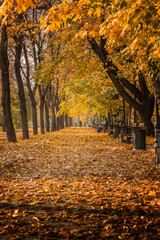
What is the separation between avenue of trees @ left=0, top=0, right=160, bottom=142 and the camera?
5225 mm

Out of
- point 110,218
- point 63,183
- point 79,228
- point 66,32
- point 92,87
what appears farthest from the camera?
point 92,87

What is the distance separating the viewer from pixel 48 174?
24.0ft

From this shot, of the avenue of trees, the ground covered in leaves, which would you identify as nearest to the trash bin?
the avenue of trees

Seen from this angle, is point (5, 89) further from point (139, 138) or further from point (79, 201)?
point (79, 201)

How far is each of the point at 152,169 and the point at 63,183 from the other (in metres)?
2.99

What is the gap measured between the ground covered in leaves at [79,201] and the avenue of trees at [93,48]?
334cm

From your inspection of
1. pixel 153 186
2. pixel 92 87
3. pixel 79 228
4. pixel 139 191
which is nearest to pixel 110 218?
pixel 79 228

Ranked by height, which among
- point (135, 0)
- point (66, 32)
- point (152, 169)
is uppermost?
point (66, 32)

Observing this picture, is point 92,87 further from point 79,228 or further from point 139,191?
point 79,228

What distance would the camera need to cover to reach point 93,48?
49.6 feet

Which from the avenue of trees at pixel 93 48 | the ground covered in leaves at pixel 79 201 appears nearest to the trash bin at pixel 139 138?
the avenue of trees at pixel 93 48

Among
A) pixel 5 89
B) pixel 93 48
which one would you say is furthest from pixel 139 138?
pixel 5 89

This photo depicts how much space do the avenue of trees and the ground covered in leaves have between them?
334cm

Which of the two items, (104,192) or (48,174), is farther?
(48,174)
